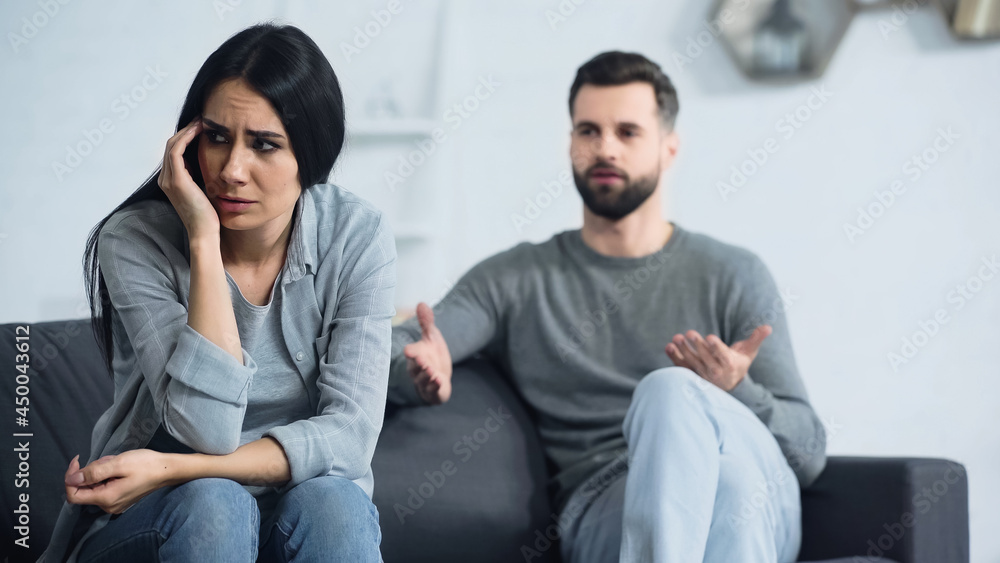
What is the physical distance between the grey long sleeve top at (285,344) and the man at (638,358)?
1.33ft

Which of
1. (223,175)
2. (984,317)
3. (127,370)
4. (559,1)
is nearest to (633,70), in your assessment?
(559,1)

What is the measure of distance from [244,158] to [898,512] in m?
1.25

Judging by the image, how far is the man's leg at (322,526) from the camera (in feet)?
3.53

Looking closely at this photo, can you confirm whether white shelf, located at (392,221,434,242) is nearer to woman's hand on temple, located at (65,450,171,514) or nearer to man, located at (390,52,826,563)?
man, located at (390,52,826,563)

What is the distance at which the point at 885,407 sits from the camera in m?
2.75

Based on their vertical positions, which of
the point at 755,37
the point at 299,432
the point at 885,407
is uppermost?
the point at 755,37

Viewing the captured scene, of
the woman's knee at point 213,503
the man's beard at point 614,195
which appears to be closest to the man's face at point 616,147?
the man's beard at point 614,195

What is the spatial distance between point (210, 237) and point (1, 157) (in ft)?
5.45

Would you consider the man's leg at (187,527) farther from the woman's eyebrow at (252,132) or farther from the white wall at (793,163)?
the white wall at (793,163)

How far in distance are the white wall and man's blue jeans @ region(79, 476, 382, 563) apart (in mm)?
1643

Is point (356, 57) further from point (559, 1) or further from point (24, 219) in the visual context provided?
point (24, 219)

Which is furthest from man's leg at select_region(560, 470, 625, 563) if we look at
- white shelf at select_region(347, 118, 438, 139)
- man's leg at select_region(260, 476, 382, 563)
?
white shelf at select_region(347, 118, 438, 139)

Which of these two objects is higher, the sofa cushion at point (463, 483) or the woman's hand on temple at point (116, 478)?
the woman's hand on temple at point (116, 478)

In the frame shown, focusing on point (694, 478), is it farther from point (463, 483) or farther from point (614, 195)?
point (614, 195)
